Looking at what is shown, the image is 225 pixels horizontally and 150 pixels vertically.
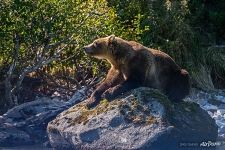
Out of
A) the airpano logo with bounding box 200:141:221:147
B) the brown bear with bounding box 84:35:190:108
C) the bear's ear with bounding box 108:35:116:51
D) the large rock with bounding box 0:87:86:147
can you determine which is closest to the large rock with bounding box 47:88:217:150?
the airpano logo with bounding box 200:141:221:147

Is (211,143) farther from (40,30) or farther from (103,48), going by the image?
(40,30)

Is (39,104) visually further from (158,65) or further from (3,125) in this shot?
(158,65)

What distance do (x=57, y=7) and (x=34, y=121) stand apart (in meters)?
2.19

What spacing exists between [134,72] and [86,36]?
2339mm

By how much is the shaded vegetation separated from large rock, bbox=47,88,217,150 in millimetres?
2360

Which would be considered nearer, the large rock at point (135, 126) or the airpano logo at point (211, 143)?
the large rock at point (135, 126)

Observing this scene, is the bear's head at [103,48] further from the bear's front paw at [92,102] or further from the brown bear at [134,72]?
the bear's front paw at [92,102]

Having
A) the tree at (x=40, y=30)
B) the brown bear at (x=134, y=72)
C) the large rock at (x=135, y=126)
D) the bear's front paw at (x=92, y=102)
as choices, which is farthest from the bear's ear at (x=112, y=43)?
the tree at (x=40, y=30)

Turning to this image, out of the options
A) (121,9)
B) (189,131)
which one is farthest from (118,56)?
(121,9)

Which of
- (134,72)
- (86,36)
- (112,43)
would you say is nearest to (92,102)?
(134,72)

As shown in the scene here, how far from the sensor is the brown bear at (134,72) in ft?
34.6

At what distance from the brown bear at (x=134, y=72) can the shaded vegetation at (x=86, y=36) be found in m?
1.36

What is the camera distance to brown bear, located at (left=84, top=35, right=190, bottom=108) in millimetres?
10539

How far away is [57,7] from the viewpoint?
12367mm
